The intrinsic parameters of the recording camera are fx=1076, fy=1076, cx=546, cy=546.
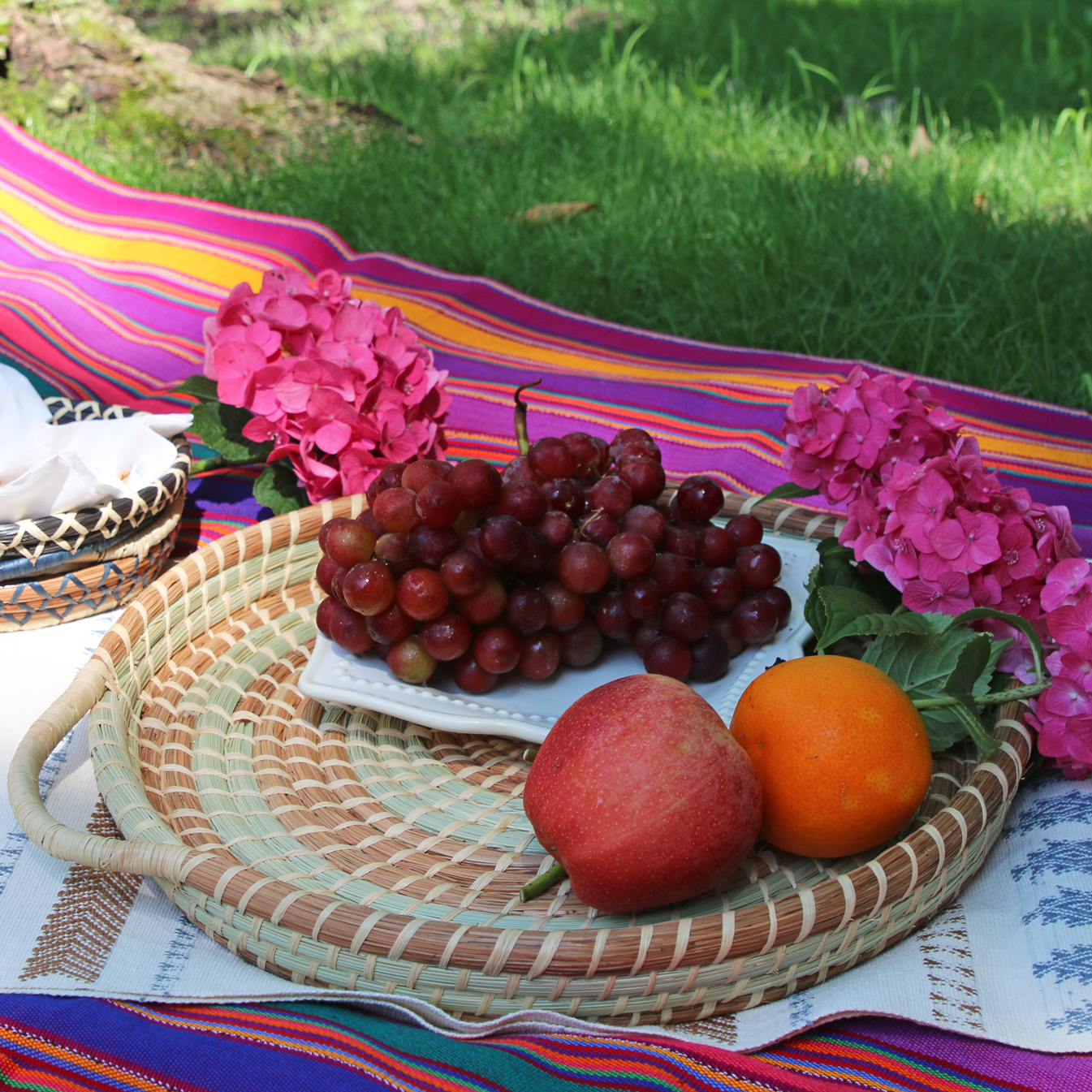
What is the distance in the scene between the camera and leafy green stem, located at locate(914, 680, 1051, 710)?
862 mm

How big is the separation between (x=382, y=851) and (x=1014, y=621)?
54 centimetres

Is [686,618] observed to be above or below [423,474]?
below

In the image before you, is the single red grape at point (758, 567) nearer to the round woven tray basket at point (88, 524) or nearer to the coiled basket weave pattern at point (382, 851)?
the coiled basket weave pattern at point (382, 851)

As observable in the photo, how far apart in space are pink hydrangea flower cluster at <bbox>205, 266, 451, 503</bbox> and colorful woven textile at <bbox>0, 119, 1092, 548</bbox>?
0.72ft

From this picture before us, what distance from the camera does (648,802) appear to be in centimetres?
73

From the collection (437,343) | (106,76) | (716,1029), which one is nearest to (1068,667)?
(716,1029)

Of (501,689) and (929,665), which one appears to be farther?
(501,689)

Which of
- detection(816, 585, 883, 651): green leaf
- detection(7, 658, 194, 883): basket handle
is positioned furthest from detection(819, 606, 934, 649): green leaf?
detection(7, 658, 194, 883): basket handle

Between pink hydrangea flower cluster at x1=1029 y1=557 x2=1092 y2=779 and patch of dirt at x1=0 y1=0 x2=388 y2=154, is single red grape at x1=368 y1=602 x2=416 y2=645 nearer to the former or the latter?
pink hydrangea flower cluster at x1=1029 y1=557 x2=1092 y2=779

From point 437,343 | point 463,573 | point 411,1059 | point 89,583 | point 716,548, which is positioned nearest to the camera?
point 411,1059

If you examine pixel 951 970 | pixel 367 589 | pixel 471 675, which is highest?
pixel 367 589

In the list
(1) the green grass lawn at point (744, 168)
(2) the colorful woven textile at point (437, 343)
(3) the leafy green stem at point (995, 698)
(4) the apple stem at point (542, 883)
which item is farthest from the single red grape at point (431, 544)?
(1) the green grass lawn at point (744, 168)

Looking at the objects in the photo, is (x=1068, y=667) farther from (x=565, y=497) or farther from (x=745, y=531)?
(x=565, y=497)

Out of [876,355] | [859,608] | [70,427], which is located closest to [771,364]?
[876,355]
